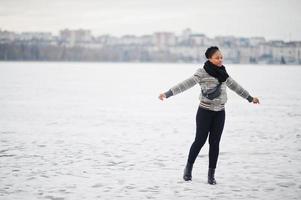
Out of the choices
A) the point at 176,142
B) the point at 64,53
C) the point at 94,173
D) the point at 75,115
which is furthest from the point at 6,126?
the point at 64,53

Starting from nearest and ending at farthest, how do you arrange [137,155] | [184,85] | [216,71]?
[216,71], [184,85], [137,155]

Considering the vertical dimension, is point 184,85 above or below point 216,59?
below

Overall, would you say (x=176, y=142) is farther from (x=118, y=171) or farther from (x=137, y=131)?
(x=118, y=171)

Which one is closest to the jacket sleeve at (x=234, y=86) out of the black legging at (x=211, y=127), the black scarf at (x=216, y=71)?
the black scarf at (x=216, y=71)

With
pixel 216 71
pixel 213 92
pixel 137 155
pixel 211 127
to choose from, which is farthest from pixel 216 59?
pixel 137 155

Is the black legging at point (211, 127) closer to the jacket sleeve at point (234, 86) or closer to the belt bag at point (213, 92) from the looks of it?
the belt bag at point (213, 92)

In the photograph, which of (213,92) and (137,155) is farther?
(137,155)

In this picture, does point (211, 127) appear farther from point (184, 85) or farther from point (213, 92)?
point (184, 85)

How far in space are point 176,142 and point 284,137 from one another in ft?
7.24

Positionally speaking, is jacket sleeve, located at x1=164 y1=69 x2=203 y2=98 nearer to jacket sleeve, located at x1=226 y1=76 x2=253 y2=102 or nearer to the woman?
the woman

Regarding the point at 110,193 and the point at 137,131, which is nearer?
the point at 110,193

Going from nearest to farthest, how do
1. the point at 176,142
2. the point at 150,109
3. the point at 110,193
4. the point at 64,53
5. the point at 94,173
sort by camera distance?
1. the point at 110,193
2. the point at 94,173
3. the point at 176,142
4. the point at 150,109
5. the point at 64,53

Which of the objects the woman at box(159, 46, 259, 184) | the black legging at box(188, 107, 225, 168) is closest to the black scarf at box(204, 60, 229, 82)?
the woman at box(159, 46, 259, 184)

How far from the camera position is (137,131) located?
1004cm
